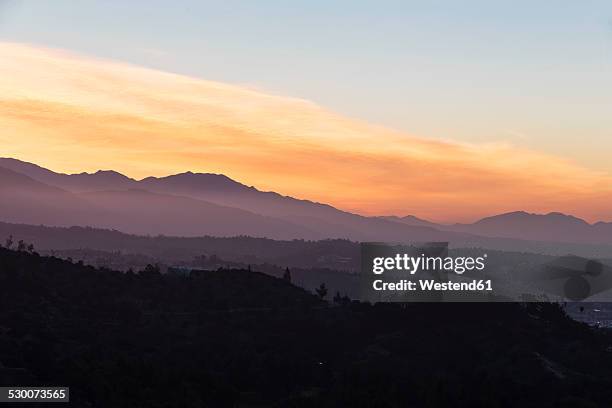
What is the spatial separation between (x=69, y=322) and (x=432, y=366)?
58.8m

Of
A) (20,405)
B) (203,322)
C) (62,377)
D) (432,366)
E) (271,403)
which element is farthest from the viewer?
(203,322)

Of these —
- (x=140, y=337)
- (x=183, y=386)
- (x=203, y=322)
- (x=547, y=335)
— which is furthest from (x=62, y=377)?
(x=547, y=335)

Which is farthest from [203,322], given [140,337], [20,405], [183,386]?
[20,405]

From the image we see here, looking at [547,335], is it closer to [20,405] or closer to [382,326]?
[382,326]

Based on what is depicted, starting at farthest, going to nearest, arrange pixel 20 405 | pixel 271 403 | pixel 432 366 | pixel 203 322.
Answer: pixel 203 322 → pixel 432 366 → pixel 271 403 → pixel 20 405

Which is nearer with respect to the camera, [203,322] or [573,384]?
[573,384]

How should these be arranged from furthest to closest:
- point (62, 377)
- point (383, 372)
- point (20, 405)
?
point (383, 372), point (62, 377), point (20, 405)

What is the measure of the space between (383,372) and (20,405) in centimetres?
6014

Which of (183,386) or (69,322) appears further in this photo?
(69,322)

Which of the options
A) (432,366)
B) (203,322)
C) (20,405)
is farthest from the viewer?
(203,322)

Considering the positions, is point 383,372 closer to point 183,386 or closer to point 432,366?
point 432,366

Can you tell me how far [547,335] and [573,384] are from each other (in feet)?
129

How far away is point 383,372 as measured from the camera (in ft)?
502

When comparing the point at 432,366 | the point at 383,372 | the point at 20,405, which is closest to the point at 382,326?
the point at 432,366
